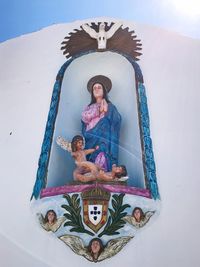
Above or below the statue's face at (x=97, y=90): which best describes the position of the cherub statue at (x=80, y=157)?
below

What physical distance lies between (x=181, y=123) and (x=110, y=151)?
81cm

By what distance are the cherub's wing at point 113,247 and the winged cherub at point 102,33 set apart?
7.61 feet

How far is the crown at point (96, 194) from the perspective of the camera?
16.1 ft

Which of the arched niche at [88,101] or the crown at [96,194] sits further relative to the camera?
the arched niche at [88,101]

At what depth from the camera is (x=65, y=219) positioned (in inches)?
193

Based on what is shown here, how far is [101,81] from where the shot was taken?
19.1 ft

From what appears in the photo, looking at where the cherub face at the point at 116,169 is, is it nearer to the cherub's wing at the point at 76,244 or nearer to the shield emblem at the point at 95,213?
the shield emblem at the point at 95,213

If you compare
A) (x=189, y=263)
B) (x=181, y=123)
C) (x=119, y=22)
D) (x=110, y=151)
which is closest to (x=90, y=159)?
(x=110, y=151)

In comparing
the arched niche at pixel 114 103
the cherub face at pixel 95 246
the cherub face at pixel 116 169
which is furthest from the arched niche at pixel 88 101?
the cherub face at pixel 95 246

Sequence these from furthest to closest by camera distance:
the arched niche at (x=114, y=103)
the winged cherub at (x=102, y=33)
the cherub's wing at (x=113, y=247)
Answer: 1. the winged cherub at (x=102, y=33)
2. the arched niche at (x=114, y=103)
3. the cherub's wing at (x=113, y=247)

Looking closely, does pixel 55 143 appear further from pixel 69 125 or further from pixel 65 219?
pixel 65 219

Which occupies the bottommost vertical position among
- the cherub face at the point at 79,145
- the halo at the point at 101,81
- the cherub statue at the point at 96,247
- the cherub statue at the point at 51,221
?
the cherub statue at the point at 96,247

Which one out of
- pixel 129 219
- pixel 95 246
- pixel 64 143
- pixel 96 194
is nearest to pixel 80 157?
pixel 64 143

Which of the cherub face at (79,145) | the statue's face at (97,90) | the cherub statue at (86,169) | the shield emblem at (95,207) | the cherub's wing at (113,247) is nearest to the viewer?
the cherub's wing at (113,247)
